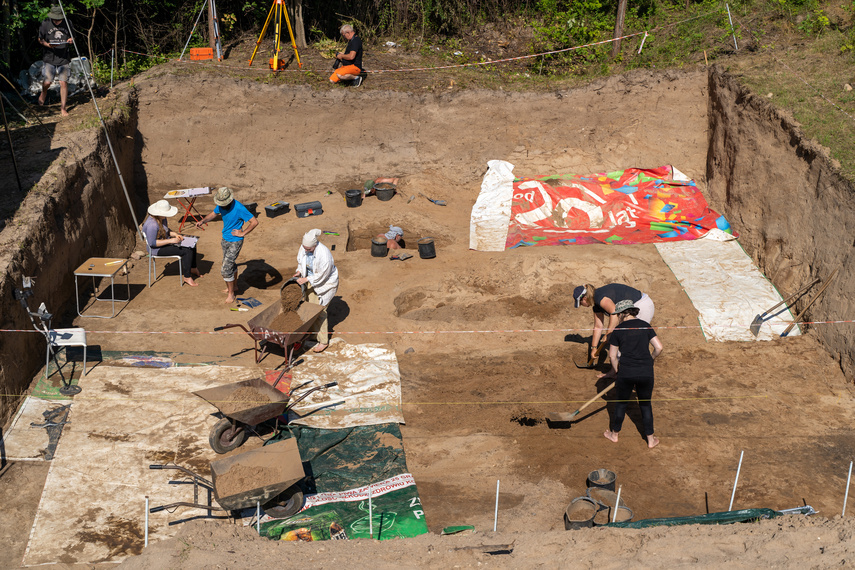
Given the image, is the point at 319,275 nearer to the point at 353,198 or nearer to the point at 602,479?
the point at 602,479

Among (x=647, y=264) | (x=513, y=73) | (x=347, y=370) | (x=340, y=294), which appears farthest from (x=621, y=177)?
(x=347, y=370)

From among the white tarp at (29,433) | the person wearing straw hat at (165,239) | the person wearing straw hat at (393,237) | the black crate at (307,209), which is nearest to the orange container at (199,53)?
the black crate at (307,209)

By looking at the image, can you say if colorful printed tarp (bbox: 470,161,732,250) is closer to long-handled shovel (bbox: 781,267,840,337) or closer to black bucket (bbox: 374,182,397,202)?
black bucket (bbox: 374,182,397,202)

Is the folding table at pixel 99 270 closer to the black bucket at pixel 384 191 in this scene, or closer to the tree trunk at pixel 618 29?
the black bucket at pixel 384 191

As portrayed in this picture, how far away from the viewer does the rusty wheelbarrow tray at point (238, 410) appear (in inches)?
280

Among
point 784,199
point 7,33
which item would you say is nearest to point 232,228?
point 7,33

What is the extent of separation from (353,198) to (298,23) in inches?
190

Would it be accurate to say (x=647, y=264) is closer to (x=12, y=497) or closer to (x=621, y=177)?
(x=621, y=177)

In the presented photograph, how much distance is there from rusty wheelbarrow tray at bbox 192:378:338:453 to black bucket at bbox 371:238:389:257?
15.8 ft

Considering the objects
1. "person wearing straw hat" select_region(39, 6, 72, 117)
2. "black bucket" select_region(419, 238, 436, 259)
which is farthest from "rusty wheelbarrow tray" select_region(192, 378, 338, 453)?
"person wearing straw hat" select_region(39, 6, 72, 117)

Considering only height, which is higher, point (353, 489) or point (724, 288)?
point (724, 288)

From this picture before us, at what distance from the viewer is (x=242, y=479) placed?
6316mm

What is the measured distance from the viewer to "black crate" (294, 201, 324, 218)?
44.4 feet

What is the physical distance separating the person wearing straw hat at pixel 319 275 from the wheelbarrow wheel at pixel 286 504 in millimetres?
3040
